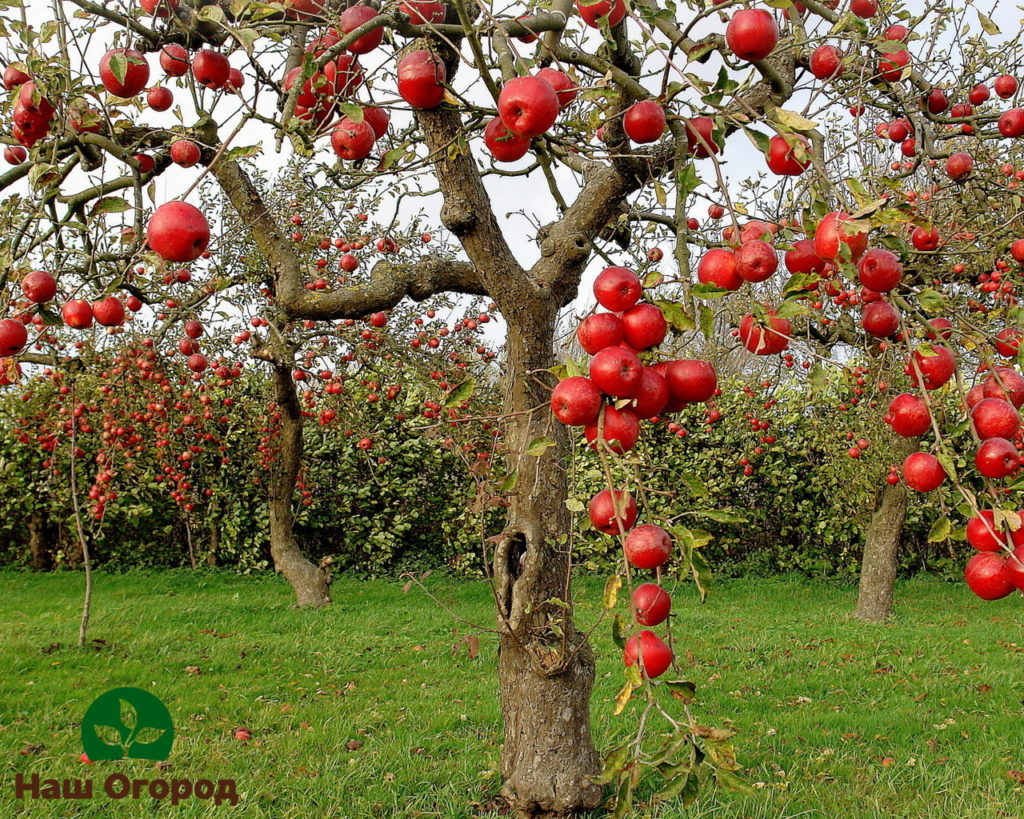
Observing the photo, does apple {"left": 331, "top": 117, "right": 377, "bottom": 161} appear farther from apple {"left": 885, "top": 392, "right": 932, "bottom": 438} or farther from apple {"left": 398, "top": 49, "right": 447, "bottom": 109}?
apple {"left": 885, "top": 392, "right": 932, "bottom": 438}

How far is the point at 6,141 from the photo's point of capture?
2039 mm

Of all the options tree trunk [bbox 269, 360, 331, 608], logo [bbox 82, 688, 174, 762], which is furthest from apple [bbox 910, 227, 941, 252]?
tree trunk [bbox 269, 360, 331, 608]

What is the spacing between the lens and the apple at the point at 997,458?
1.22m

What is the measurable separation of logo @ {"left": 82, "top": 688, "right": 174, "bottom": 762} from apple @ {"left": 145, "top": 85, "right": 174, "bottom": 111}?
2961 millimetres

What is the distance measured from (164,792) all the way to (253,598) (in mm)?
4832

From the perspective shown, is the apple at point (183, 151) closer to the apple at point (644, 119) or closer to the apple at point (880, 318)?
the apple at point (644, 119)

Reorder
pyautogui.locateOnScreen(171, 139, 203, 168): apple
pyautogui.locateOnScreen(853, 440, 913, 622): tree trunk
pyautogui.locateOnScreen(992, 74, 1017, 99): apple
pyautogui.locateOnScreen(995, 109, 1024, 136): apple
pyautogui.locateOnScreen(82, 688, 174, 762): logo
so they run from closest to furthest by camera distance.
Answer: pyautogui.locateOnScreen(171, 139, 203, 168): apple < pyautogui.locateOnScreen(995, 109, 1024, 136): apple < pyautogui.locateOnScreen(82, 688, 174, 762): logo < pyautogui.locateOnScreen(992, 74, 1017, 99): apple < pyautogui.locateOnScreen(853, 440, 913, 622): tree trunk

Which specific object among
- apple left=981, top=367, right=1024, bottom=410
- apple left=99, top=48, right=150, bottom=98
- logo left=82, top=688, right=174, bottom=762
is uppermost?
apple left=99, top=48, right=150, bottom=98

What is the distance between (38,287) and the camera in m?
1.66

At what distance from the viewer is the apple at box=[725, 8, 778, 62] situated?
1.56 metres

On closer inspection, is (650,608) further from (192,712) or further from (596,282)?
(192,712)

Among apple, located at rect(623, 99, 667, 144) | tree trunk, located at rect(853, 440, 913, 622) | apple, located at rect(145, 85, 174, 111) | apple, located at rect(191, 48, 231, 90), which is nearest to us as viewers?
apple, located at rect(623, 99, 667, 144)

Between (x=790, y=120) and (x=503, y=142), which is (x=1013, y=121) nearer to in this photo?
(x=503, y=142)

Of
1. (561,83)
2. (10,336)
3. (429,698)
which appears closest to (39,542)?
(429,698)
